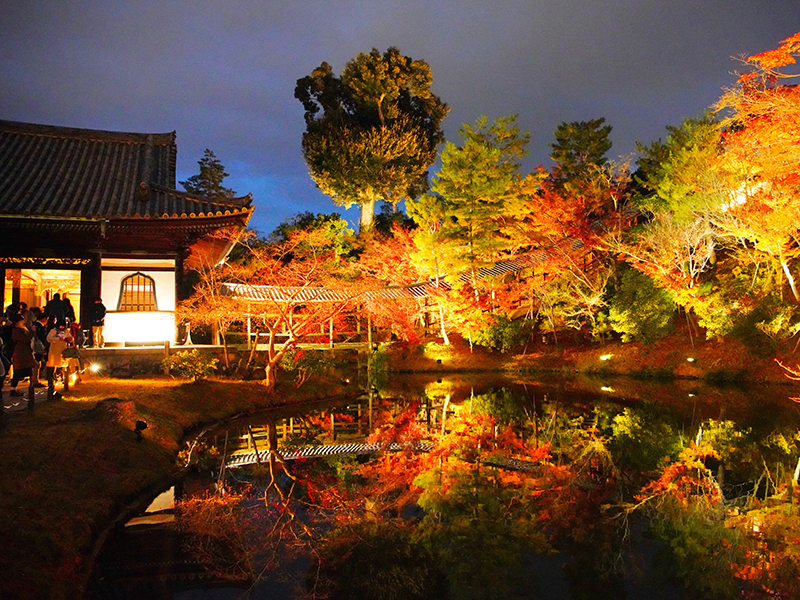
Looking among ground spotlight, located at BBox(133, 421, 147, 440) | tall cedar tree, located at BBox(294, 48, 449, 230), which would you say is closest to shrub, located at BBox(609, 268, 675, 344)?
tall cedar tree, located at BBox(294, 48, 449, 230)

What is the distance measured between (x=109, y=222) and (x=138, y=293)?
241cm

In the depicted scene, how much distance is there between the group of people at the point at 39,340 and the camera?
985 cm

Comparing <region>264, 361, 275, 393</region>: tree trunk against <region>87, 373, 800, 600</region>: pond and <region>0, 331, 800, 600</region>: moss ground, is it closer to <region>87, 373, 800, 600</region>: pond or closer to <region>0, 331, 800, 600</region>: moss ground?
<region>0, 331, 800, 600</region>: moss ground

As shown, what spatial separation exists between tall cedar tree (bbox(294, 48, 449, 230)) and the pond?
2023 cm

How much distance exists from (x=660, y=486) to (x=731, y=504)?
3.18 feet

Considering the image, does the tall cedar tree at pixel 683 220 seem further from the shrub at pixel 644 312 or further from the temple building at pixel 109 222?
the temple building at pixel 109 222

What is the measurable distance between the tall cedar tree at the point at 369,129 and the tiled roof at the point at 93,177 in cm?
1319

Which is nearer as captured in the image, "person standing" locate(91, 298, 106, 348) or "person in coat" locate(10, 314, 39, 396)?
"person in coat" locate(10, 314, 39, 396)

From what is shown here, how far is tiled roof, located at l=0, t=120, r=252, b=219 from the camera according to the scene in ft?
43.6

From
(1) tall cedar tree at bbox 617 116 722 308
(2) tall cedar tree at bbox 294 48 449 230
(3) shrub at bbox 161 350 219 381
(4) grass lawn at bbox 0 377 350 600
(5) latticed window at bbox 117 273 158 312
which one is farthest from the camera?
(2) tall cedar tree at bbox 294 48 449 230

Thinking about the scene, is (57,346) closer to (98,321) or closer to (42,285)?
(98,321)

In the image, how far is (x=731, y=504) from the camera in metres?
6.85

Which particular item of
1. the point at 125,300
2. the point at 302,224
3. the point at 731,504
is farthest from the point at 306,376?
the point at 302,224

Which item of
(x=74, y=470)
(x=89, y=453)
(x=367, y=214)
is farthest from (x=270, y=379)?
(x=367, y=214)
